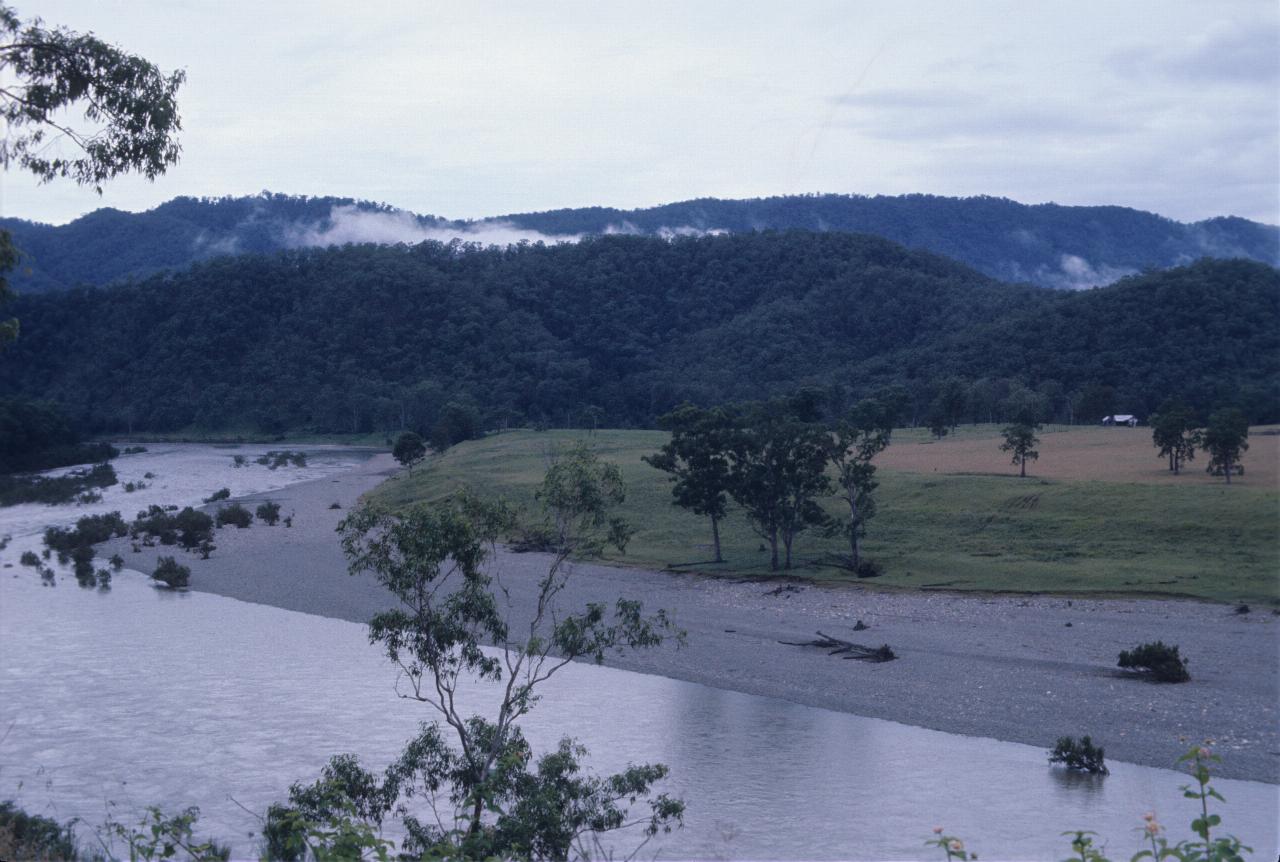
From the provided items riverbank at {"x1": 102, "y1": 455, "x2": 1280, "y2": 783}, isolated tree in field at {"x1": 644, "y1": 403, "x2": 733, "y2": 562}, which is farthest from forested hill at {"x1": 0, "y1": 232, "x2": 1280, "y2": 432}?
riverbank at {"x1": 102, "y1": 455, "x2": 1280, "y2": 783}

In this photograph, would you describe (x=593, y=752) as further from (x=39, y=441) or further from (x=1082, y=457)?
(x=39, y=441)

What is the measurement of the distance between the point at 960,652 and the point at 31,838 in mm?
16716

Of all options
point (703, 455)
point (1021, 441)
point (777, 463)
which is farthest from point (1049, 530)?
point (703, 455)

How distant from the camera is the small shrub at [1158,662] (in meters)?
19.8

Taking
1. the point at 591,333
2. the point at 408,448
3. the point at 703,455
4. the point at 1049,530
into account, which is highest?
the point at 591,333

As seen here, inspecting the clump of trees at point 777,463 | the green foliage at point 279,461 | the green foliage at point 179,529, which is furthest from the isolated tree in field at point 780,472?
the green foliage at point 279,461

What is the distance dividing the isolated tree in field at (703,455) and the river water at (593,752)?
38.8 feet

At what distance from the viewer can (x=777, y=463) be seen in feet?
106

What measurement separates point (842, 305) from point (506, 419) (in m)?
34.8

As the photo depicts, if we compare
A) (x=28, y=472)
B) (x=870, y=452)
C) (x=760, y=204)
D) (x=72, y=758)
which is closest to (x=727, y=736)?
(x=72, y=758)

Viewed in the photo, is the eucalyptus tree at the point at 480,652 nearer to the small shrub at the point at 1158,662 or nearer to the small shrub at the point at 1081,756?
the small shrub at the point at 1081,756

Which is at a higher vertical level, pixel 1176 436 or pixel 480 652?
pixel 1176 436

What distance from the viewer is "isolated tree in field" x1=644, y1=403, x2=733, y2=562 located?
33.5m

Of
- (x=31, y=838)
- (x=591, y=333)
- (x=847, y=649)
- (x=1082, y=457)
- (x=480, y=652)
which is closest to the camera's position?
(x=31, y=838)
